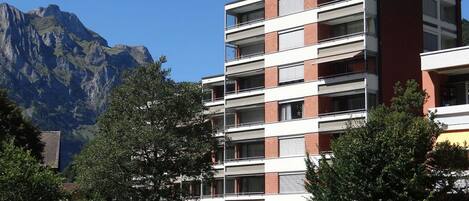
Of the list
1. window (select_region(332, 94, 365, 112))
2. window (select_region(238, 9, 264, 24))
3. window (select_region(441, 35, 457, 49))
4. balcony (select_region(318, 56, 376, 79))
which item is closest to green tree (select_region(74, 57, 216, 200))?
balcony (select_region(318, 56, 376, 79))

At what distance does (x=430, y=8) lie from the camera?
182 feet

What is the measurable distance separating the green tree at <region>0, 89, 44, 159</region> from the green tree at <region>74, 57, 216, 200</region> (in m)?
10.1

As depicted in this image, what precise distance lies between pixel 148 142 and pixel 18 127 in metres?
16.2

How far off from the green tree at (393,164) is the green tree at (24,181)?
11750 millimetres

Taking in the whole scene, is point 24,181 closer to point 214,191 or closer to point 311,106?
point 311,106

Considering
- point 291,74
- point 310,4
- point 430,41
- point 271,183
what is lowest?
point 271,183

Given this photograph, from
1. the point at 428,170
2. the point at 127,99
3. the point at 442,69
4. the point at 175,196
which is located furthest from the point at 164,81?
the point at 428,170

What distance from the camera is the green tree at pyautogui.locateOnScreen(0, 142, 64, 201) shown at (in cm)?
3130

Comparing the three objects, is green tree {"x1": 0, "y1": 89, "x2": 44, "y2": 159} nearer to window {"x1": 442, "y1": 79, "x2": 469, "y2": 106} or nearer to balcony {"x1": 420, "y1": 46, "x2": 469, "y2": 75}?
balcony {"x1": 420, "y1": 46, "x2": 469, "y2": 75}

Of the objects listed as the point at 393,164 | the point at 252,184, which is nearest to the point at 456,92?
the point at 393,164

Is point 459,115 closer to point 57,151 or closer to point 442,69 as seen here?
point 442,69

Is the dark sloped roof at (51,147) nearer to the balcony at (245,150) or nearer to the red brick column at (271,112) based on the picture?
the balcony at (245,150)

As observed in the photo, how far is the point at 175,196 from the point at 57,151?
40902mm

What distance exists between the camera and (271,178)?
54844 millimetres
